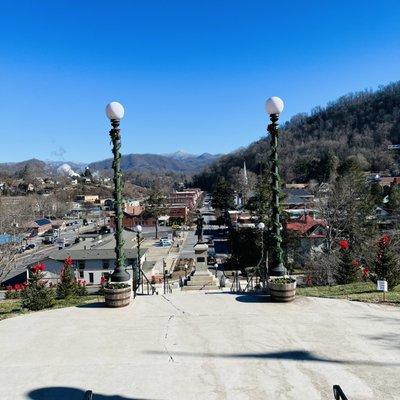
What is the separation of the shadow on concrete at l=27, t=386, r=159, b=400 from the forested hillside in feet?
316

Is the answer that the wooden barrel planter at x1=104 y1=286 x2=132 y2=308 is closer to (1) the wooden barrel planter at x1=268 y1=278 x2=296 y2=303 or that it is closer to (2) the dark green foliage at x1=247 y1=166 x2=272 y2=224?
(1) the wooden barrel planter at x1=268 y1=278 x2=296 y2=303

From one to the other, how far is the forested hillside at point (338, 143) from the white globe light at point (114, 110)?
302ft

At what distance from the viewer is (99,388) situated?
16.9 feet

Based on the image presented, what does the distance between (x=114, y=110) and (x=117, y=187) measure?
1918mm

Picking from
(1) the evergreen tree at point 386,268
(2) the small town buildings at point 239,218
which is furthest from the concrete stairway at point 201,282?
(2) the small town buildings at point 239,218

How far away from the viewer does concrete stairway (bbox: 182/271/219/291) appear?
2181 centimetres

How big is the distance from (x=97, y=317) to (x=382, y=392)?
5.66 meters

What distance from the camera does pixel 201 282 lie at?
22.0 m

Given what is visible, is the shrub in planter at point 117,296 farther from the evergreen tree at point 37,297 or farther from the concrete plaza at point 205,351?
the evergreen tree at point 37,297

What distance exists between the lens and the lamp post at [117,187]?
9.31m

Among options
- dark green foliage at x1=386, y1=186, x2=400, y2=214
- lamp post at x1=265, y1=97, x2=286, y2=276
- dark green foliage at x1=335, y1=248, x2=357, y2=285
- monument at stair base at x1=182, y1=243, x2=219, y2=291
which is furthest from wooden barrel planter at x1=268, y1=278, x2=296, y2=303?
dark green foliage at x1=386, y1=186, x2=400, y2=214

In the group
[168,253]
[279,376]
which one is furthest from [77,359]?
[168,253]

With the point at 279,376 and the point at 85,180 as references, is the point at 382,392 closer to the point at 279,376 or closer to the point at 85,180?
the point at 279,376

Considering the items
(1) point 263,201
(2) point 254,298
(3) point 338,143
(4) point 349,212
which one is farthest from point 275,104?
(3) point 338,143
